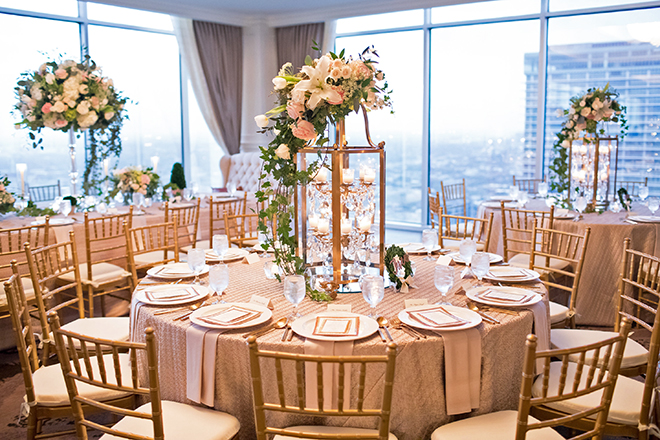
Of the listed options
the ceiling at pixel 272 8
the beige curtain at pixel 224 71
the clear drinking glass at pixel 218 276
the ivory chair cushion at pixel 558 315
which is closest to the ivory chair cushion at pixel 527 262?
the ivory chair cushion at pixel 558 315

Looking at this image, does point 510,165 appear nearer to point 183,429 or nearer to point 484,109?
point 484,109

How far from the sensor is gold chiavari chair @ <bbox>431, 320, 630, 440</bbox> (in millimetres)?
1613

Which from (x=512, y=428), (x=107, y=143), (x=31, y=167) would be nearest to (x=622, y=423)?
(x=512, y=428)

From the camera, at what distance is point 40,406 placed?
2.25m

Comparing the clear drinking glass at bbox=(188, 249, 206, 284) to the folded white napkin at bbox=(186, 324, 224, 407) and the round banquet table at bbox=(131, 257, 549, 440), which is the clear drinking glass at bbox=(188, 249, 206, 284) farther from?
the folded white napkin at bbox=(186, 324, 224, 407)

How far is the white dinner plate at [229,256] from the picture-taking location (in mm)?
3195

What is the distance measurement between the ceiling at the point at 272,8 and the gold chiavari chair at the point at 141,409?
5.90 m

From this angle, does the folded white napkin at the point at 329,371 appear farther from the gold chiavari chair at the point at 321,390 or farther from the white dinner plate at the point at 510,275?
the white dinner plate at the point at 510,275

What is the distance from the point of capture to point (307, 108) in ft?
7.66

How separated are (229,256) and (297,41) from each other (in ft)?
19.0

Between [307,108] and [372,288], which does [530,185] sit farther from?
[372,288]

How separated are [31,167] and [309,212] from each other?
17.2ft

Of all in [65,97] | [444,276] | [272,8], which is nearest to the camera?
[444,276]

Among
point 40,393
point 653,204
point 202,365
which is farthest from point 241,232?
point 653,204
